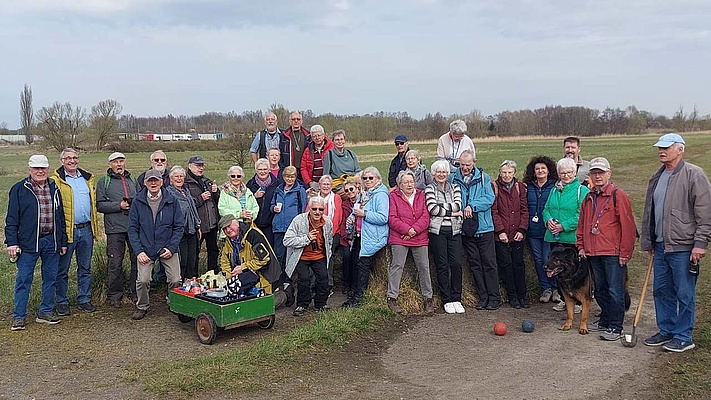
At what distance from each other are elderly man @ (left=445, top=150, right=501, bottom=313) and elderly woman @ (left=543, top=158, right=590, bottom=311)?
80cm

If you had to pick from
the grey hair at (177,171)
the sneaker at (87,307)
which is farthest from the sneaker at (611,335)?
the sneaker at (87,307)

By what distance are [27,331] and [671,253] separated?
25.2ft

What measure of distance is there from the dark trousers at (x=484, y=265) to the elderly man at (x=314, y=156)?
2.78 metres

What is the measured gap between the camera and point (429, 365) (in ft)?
21.5

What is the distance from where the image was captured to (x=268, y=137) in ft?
34.5

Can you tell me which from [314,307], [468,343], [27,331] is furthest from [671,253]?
[27,331]

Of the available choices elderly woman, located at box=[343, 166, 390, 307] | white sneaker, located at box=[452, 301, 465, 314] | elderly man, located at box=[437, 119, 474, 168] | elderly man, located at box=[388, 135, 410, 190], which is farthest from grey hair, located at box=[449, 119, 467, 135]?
white sneaker, located at box=[452, 301, 465, 314]

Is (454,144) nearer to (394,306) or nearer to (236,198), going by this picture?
(394,306)

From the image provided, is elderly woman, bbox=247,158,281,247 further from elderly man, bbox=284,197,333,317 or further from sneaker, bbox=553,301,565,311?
sneaker, bbox=553,301,565,311

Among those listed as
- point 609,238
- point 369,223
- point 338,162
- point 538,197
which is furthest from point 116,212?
point 609,238

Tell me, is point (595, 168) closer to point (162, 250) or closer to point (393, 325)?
point (393, 325)

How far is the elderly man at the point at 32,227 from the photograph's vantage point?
25.6 ft

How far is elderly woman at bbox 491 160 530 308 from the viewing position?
8609 millimetres

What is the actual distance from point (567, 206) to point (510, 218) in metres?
0.82
